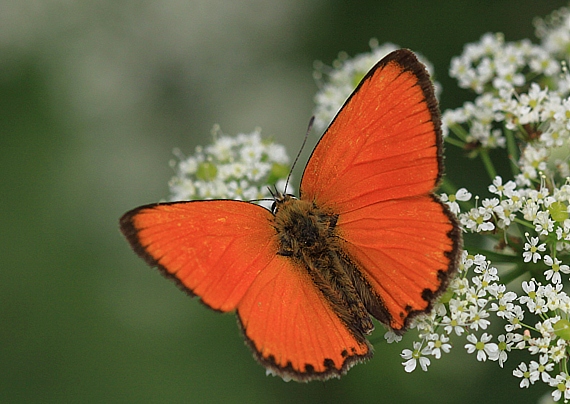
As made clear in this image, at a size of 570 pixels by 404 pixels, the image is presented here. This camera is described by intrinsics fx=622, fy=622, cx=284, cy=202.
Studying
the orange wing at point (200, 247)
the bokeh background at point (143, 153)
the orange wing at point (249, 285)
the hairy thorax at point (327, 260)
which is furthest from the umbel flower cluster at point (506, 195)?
the bokeh background at point (143, 153)

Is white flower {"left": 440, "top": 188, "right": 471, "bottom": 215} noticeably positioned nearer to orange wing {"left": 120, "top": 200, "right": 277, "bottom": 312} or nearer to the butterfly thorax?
the butterfly thorax

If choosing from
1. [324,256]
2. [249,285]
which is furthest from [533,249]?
[249,285]

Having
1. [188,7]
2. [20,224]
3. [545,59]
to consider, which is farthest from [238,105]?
[545,59]

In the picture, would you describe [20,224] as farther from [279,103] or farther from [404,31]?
[404,31]

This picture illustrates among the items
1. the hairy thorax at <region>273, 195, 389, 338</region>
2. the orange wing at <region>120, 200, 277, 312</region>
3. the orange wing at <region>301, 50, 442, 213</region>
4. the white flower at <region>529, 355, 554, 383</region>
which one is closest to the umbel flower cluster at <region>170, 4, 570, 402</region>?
the white flower at <region>529, 355, 554, 383</region>

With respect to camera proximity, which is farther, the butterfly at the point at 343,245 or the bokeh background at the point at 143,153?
the bokeh background at the point at 143,153

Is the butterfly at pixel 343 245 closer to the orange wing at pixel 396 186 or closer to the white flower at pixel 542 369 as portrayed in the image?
the orange wing at pixel 396 186

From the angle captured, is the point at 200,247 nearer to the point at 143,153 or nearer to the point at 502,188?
the point at 502,188
